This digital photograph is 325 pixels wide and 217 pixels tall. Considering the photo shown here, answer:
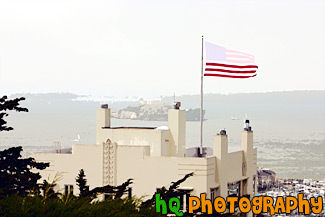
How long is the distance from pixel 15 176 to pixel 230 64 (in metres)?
27.3

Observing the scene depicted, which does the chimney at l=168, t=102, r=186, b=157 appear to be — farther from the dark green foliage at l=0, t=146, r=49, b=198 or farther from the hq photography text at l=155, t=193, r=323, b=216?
the dark green foliage at l=0, t=146, r=49, b=198

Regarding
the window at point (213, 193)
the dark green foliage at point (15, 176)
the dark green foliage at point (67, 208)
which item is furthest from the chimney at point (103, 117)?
the dark green foliage at point (67, 208)

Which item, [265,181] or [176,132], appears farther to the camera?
[265,181]

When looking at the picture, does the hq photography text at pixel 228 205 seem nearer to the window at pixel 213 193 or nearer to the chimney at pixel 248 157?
the window at pixel 213 193

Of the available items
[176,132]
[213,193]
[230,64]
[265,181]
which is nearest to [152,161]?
[176,132]

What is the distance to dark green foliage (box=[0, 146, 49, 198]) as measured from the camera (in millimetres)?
11672

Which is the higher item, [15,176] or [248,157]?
[15,176]

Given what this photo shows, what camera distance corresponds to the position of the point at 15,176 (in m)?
11.8

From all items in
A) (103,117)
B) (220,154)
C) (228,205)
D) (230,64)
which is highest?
(230,64)

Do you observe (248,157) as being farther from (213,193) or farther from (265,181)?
(265,181)

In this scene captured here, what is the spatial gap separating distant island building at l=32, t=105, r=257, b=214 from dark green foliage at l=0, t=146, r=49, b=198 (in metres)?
23.3

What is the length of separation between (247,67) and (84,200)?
29676 mm

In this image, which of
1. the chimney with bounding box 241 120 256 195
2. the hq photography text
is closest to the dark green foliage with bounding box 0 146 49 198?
the hq photography text

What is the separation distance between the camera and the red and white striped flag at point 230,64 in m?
38.1
